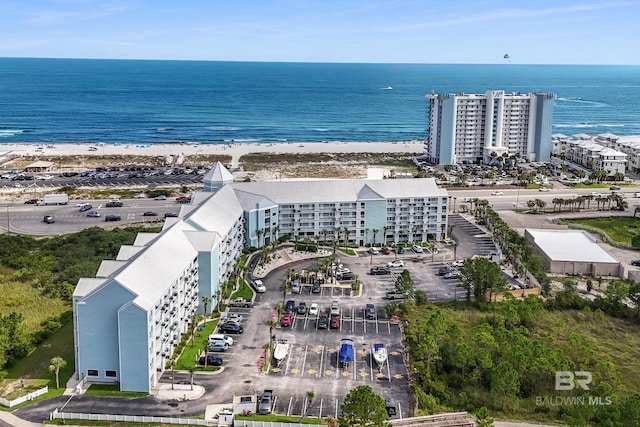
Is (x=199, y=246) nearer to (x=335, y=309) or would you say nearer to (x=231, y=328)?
(x=231, y=328)

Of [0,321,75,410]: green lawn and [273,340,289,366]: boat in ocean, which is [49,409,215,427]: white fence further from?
[273,340,289,366]: boat in ocean

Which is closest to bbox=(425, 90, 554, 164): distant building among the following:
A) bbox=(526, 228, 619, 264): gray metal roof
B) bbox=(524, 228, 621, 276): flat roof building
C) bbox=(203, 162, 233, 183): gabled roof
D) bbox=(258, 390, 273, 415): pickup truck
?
bbox=(526, 228, 619, 264): gray metal roof

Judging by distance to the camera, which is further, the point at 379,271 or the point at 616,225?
the point at 616,225

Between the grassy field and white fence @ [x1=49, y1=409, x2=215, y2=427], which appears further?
the grassy field

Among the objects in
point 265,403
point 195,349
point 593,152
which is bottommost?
point 265,403

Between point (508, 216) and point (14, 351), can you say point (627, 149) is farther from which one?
point (14, 351)

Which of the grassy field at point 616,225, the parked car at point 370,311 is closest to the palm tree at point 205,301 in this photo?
the parked car at point 370,311

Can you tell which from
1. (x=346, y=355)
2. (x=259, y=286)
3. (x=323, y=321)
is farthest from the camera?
(x=259, y=286)

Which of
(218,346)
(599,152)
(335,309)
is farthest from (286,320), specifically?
(599,152)
